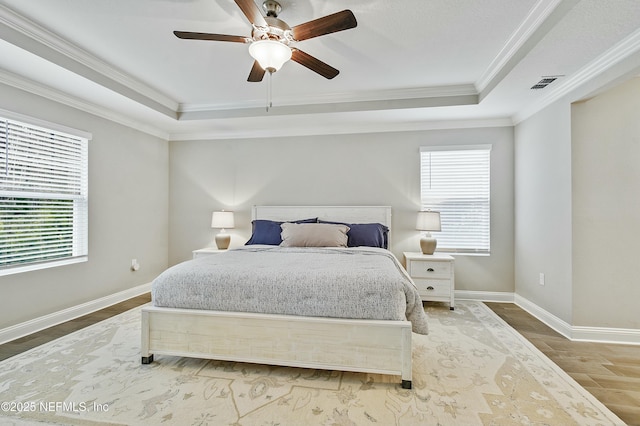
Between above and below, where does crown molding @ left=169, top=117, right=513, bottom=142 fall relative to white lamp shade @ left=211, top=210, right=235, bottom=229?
above

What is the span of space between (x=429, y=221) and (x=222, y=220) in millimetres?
2818

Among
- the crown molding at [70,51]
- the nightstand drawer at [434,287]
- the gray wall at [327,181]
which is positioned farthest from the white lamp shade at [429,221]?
the crown molding at [70,51]

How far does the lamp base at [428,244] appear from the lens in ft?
12.3

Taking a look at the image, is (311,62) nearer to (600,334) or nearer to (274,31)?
(274,31)

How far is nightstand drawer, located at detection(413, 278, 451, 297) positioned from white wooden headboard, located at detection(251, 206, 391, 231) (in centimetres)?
87

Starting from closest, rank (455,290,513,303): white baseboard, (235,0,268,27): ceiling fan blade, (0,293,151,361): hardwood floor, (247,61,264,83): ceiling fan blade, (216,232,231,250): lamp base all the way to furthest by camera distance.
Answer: (235,0,268,27): ceiling fan blade, (247,61,264,83): ceiling fan blade, (0,293,151,361): hardwood floor, (455,290,513,303): white baseboard, (216,232,231,250): lamp base

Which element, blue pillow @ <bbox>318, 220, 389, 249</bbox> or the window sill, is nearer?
the window sill

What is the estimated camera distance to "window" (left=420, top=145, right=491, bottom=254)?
3955mm

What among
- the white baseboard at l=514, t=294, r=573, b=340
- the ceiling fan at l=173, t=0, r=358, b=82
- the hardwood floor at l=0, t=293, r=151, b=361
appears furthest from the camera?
the white baseboard at l=514, t=294, r=573, b=340

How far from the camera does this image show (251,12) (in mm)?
1706

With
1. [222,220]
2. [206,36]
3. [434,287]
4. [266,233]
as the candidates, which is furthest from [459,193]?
[206,36]

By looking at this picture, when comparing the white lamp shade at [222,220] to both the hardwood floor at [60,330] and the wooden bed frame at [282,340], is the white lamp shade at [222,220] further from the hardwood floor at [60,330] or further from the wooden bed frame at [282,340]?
the wooden bed frame at [282,340]

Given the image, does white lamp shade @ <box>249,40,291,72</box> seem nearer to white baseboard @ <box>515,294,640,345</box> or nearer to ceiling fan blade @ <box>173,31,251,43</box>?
ceiling fan blade @ <box>173,31,251,43</box>

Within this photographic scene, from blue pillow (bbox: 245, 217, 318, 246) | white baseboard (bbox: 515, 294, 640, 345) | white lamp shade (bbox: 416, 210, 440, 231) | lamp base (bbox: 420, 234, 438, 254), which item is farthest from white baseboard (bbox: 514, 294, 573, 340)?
blue pillow (bbox: 245, 217, 318, 246)
